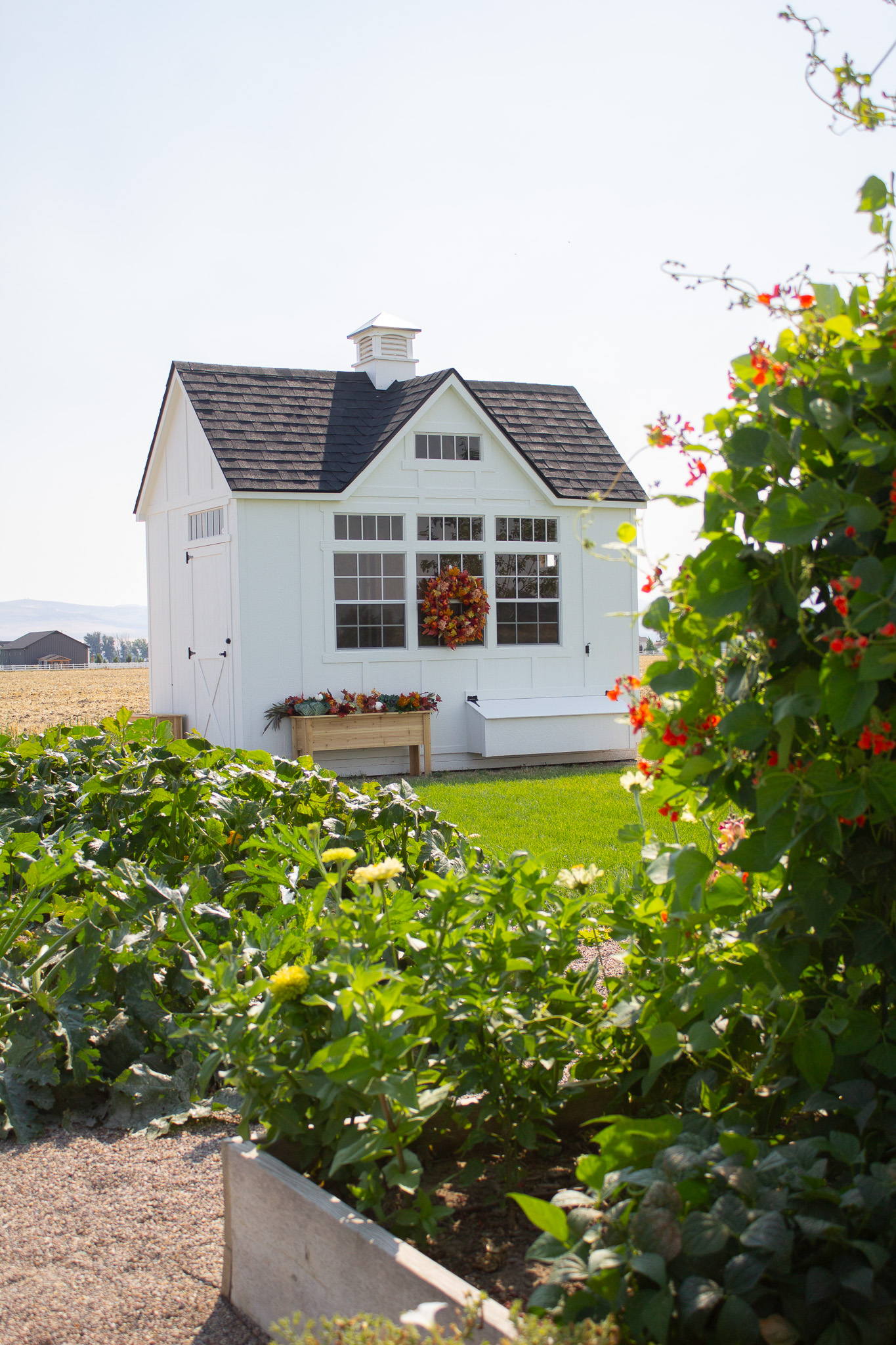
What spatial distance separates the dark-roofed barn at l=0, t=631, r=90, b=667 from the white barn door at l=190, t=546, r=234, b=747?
88.6 metres

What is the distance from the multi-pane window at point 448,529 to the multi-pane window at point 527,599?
0.42m

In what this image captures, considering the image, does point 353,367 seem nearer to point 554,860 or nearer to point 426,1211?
point 554,860

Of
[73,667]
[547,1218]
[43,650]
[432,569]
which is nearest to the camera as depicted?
[547,1218]

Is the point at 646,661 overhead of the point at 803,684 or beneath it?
beneath

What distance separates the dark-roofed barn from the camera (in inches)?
3871

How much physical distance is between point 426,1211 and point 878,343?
156 centimetres

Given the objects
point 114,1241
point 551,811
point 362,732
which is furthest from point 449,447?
point 114,1241

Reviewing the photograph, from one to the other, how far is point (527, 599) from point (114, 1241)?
36.0 ft

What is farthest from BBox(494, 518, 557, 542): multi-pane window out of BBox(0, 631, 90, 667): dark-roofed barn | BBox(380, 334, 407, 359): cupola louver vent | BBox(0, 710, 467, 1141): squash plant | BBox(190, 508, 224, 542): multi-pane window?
BBox(0, 631, 90, 667): dark-roofed barn

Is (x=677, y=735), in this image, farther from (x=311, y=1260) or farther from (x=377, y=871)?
(x=311, y=1260)

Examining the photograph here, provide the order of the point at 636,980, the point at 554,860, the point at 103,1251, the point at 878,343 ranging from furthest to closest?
1. the point at 554,860
2. the point at 103,1251
3. the point at 636,980
4. the point at 878,343

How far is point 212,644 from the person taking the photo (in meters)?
12.5

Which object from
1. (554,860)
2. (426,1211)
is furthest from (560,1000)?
(554,860)

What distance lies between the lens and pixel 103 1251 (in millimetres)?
2379
